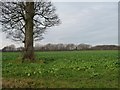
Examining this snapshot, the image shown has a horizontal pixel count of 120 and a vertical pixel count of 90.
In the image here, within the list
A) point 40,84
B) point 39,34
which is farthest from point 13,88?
point 39,34

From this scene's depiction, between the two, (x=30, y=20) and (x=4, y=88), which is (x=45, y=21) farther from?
(x=4, y=88)

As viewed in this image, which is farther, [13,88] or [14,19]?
[14,19]

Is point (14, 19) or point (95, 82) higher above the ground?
point (14, 19)

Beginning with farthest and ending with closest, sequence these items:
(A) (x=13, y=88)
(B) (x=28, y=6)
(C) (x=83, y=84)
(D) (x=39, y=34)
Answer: (D) (x=39, y=34)
(B) (x=28, y=6)
(C) (x=83, y=84)
(A) (x=13, y=88)

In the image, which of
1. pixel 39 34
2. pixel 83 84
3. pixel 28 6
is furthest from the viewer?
pixel 39 34

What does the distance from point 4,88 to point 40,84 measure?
1586mm

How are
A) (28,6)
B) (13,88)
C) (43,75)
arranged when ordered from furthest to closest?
(28,6)
(43,75)
(13,88)

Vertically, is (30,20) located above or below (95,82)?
above

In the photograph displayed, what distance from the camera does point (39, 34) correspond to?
4094 cm

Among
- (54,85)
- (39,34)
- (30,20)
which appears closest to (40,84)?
(54,85)

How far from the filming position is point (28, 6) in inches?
1094

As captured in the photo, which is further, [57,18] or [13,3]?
[57,18]

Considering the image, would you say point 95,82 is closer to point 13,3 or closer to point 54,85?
point 54,85

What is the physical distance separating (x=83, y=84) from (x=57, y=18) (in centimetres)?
1870
